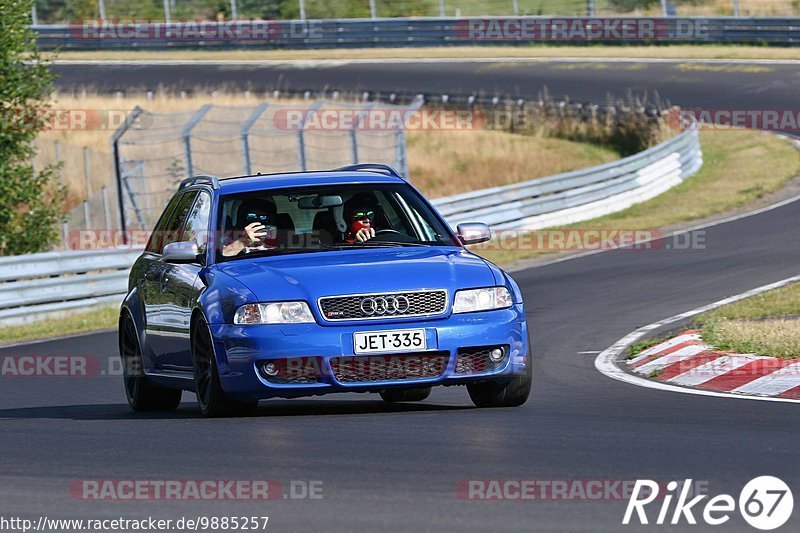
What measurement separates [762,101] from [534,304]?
21.8m

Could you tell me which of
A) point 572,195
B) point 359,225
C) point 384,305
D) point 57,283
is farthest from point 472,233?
point 572,195

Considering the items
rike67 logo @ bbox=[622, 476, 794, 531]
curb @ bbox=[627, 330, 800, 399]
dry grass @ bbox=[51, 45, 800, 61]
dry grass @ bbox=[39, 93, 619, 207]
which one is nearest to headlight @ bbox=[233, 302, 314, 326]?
rike67 logo @ bbox=[622, 476, 794, 531]

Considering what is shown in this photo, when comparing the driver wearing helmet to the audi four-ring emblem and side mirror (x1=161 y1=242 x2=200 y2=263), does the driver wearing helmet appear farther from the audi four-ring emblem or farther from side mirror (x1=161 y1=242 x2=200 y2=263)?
the audi four-ring emblem

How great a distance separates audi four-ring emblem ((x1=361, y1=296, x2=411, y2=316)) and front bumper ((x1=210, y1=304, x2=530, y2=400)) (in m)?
0.07

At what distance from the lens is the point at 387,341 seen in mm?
8750

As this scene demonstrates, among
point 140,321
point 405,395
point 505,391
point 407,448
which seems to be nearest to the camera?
point 407,448

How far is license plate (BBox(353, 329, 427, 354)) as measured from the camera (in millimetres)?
8750

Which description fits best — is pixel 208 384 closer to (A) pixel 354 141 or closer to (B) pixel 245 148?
(B) pixel 245 148

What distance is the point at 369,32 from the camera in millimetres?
53500

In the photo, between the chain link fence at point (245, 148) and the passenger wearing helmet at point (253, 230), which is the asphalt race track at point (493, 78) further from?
the passenger wearing helmet at point (253, 230)

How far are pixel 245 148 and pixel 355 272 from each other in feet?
52.8

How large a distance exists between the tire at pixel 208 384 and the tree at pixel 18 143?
45.9 feet

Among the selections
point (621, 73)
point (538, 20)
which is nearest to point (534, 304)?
point (621, 73)

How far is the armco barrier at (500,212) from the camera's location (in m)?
19.7
